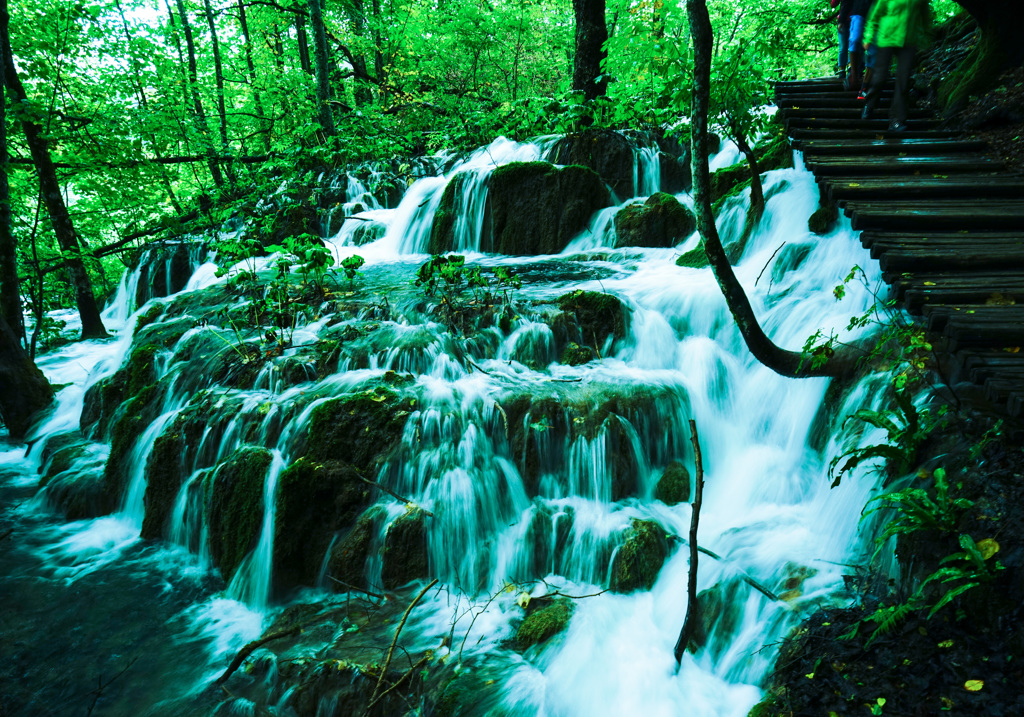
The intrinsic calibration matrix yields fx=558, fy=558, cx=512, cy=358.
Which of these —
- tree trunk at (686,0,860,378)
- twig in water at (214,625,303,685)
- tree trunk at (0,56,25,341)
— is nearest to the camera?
tree trunk at (686,0,860,378)

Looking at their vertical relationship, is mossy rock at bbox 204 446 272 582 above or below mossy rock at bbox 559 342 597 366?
below

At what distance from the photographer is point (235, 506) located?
543 cm

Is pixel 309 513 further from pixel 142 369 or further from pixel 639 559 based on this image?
pixel 142 369

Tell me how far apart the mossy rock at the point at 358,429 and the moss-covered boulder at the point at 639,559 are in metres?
2.32

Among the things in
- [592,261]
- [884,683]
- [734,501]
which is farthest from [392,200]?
[884,683]

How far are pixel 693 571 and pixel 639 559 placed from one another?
1311mm

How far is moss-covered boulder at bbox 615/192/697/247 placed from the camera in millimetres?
9539

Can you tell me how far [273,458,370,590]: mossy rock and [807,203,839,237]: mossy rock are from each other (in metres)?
6.33

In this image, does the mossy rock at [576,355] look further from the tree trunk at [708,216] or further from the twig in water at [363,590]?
the twig in water at [363,590]

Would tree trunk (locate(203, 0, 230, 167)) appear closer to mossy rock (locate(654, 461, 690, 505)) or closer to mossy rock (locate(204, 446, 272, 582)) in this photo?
mossy rock (locate(204, 446, 272, 582))

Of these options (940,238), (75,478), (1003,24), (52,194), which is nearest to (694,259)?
(940,238)

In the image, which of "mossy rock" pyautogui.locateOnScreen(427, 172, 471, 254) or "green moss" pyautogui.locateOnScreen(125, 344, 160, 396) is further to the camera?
"mossy rock" pyautogui.locateOnScreen(427, 172, 471, 254)

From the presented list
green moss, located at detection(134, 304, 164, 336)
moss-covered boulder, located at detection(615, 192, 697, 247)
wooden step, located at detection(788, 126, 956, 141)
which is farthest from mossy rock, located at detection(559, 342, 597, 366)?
green moss, located at detection(134, 304, 164, 336)

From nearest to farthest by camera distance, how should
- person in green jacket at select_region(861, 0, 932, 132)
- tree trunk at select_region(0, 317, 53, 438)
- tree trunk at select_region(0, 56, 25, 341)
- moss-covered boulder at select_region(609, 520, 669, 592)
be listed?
moss-covered boulder at select_region(609, 520, 669, 592) < person in green jacket at select_region(861, 0, 932, 132) < tree trunk at select_region(0, 56, 25, 341) < tree trunk at select_region(0, 317, 53, 438)
